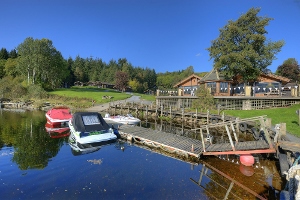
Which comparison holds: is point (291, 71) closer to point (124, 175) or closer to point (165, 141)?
point (165, 141)

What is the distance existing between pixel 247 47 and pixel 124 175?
30.4m

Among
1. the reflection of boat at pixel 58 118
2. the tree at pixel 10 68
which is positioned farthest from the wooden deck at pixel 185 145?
the tree at pixel 10 68

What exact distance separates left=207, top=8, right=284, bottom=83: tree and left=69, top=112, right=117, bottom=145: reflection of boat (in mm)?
23264

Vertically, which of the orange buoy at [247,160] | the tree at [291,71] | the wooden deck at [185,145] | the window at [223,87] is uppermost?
the tree at [291,71]

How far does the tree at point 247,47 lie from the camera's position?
3375 cm

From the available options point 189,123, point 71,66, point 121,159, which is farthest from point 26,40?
point 121,159

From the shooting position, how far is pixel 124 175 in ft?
41.0

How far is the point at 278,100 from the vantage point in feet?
108

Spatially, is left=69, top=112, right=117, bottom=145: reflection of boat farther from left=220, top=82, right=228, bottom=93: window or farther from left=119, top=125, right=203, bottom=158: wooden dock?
left=220, top=82, right=228, bottom=93: window

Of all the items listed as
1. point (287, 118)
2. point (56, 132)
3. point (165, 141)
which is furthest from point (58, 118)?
point (287, 118)

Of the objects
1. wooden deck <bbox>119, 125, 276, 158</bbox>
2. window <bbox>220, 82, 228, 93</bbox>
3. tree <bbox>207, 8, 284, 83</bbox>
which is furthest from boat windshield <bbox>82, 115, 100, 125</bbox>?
window <bbox>220, 82, 228, 93</bbox>

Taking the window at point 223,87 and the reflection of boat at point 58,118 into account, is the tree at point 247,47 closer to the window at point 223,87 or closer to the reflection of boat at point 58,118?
the window at point 223,87

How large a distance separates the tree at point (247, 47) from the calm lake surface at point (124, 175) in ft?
74.4

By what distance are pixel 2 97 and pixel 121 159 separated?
57.8 metres
